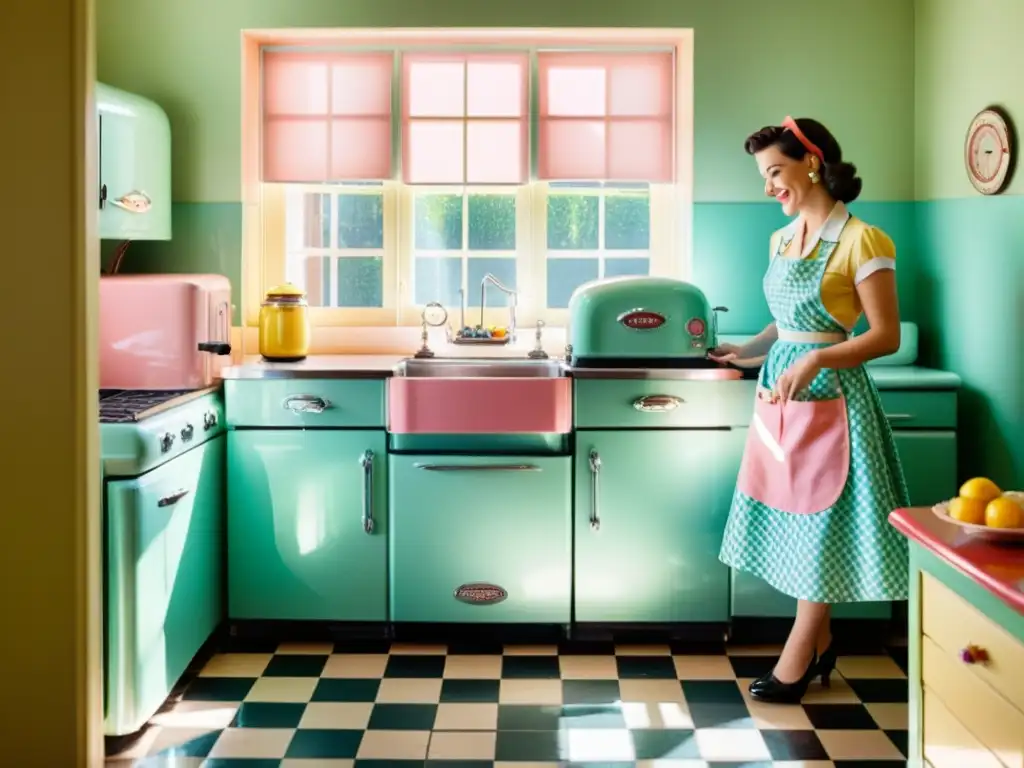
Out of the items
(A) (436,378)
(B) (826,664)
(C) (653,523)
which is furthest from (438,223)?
(B) (826,664)

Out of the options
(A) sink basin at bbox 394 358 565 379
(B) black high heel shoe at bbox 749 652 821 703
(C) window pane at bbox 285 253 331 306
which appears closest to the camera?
(B) black high heel shoe at bbox 749 652 821 703

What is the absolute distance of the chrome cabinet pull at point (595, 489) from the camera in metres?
3.54

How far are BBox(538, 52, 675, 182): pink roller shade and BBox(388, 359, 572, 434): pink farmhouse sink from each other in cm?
105

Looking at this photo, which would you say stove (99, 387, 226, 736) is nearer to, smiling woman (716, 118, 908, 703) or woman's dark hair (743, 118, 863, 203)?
smiling woman (716, 118, 908, 703)

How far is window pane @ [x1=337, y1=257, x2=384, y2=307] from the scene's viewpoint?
14.2ft

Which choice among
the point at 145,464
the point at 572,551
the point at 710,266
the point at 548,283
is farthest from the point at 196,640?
the point at 710,266

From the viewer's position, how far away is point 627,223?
4.34 meters

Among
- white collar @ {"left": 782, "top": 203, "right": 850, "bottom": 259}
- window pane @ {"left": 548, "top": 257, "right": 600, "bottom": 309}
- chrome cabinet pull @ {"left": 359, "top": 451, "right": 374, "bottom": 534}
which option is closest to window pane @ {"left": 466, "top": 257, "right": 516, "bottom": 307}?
window pane @ {"left": 548, "top": 257, "right": 600, "bottom": 309}

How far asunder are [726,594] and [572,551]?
50cm

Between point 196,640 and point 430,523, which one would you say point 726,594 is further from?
point 196,640

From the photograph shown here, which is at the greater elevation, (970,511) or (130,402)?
(130,402)

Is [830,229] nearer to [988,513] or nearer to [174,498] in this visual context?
[988,513]

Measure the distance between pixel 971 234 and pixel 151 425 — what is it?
2.55 m

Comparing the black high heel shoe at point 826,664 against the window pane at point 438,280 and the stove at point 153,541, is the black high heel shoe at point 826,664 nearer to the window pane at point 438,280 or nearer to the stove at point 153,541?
the stove at point 153,541
